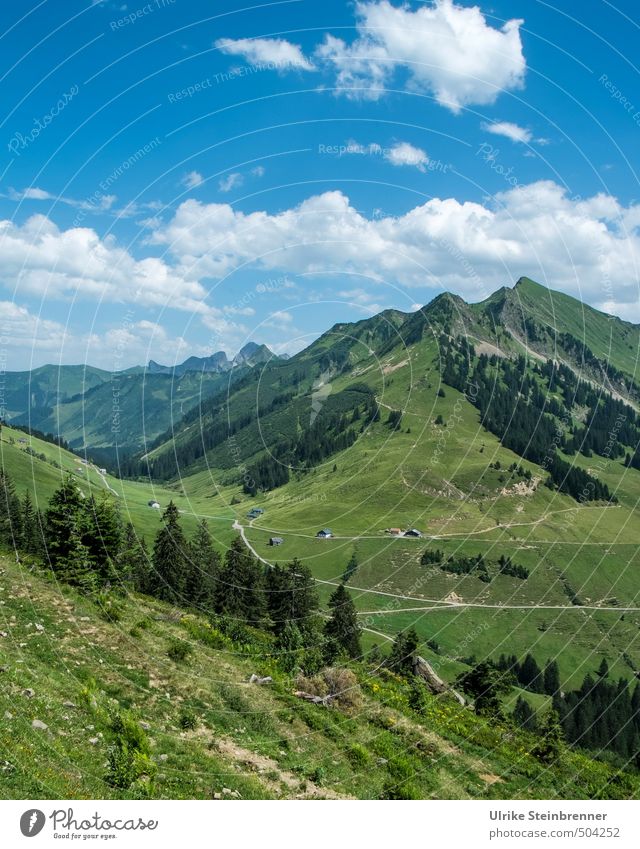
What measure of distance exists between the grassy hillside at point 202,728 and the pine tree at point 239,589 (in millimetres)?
42479

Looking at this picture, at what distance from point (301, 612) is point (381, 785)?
5763 cm

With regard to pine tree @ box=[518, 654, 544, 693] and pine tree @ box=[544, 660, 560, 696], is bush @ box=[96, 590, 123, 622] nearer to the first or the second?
pine tree @ box=[518, 654, 544, 693]

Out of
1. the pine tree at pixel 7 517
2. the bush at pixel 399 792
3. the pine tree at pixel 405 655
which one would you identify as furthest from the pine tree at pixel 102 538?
the pine tree at pixel 7 517

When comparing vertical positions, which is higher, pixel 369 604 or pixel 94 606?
pixel 94 606

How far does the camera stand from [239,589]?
8238cm

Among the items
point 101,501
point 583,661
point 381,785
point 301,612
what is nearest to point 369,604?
point 583,661

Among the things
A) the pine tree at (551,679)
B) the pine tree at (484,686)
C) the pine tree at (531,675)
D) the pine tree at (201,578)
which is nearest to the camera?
the pine tree at (484,686)

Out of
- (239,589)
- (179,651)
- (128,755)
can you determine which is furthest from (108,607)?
(239,589)

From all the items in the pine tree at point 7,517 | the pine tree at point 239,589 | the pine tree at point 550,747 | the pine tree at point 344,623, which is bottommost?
the pine tree at point 344,623

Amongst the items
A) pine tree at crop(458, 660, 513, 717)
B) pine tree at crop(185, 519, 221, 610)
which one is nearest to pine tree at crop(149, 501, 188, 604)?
pine tree at crop(185, 519, 221, 610)

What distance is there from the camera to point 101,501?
43531 millimetres

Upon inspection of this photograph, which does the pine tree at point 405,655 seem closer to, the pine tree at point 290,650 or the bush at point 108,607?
the pine tree at point 290,650

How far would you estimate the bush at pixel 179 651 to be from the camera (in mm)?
29375
